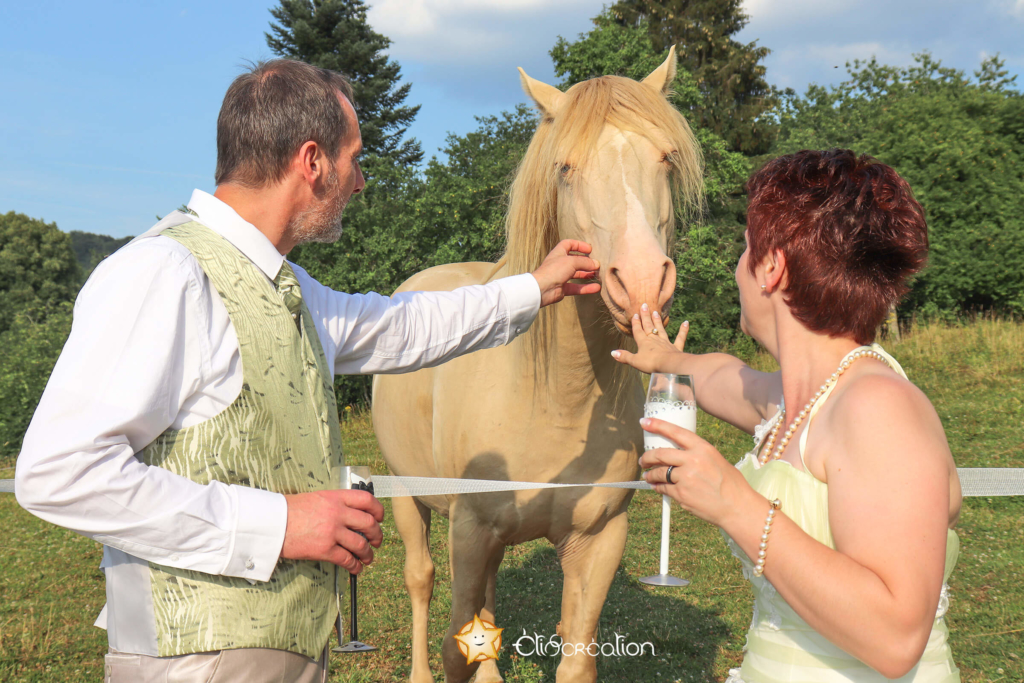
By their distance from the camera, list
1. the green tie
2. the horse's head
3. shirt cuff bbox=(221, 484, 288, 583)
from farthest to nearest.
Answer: the horse's head < the green tie < shirt cuff bbox=(221, 484, 288, 583)

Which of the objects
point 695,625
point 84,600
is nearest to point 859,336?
point 695,625

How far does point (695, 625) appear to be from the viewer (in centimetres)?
511

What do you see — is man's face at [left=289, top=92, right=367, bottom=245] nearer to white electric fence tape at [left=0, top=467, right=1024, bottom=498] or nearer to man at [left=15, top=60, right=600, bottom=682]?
man at [left=15, top=60, right=600, bottom=682]

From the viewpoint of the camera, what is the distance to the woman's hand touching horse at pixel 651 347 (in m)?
2.15

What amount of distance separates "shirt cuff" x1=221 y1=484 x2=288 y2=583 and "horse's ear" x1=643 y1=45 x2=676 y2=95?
8.06ft

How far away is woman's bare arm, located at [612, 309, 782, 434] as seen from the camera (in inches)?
83.4

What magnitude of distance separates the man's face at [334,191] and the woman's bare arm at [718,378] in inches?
35.5

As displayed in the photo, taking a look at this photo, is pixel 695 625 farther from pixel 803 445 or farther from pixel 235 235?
pixel 235 235

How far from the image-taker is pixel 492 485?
2.93m

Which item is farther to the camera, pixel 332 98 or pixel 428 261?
pixel 428 261

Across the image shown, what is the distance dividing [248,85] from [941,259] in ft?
62.4

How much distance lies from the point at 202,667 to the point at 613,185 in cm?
190

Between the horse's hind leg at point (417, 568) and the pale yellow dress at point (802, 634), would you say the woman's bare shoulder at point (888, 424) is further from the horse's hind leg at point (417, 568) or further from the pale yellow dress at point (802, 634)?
the horse's hind leg at point (417, 568)

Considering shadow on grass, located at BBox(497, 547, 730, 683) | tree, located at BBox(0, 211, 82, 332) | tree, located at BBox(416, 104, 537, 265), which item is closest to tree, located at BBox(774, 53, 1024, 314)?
tree, located at BBox(416, 104, 537, 265)
